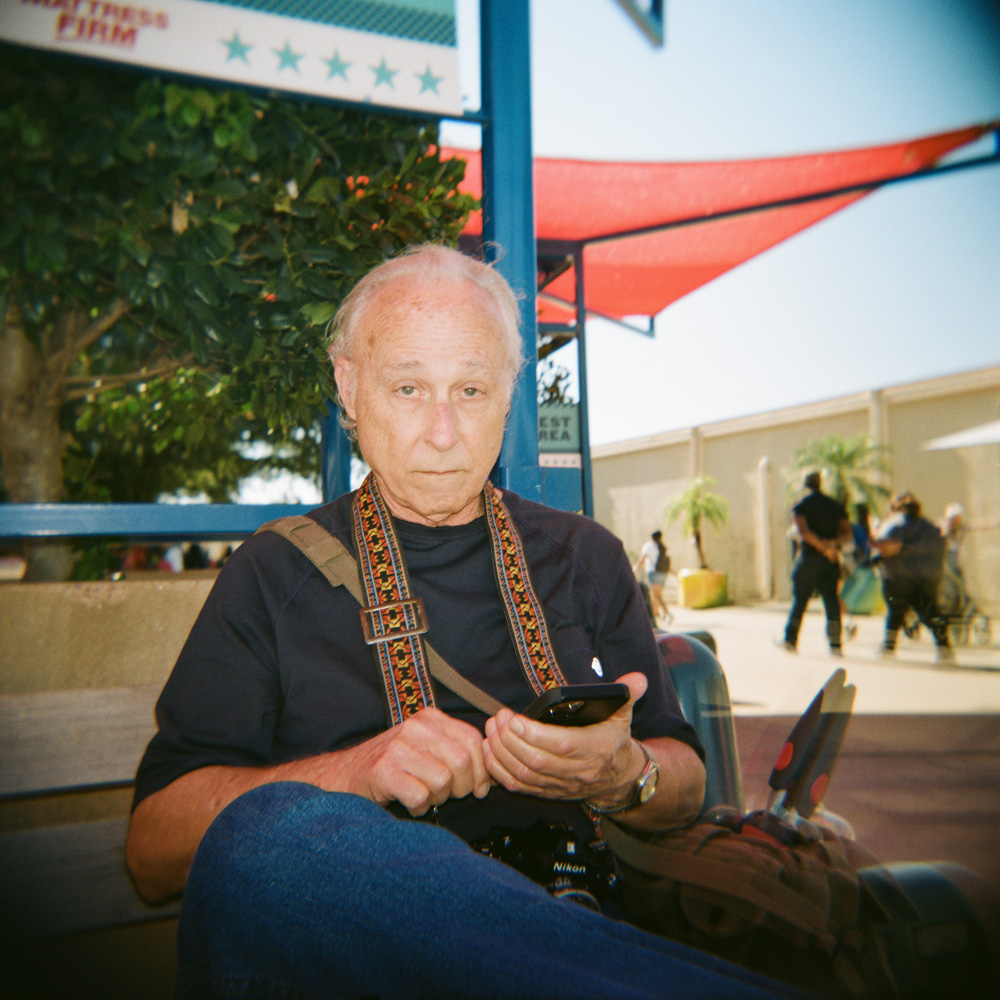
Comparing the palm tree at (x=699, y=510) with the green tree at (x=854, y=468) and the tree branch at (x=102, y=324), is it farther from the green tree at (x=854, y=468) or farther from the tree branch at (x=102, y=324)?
the tree branch at (x=102, y=324)

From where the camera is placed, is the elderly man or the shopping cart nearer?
the elderly man

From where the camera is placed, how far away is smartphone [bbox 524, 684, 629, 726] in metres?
1.02

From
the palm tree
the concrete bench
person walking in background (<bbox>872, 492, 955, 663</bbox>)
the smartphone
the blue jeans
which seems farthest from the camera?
the palm tree

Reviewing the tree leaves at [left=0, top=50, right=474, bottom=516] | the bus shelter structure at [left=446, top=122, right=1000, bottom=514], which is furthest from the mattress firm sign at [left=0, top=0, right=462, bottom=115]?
the bus shelter structure at [left=446, top=122, right=1000, bottom=514]

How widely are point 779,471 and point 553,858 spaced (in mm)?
20514

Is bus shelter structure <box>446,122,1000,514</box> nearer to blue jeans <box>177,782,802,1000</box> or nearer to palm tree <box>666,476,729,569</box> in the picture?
blue jeans <box>177,782,802,1000</box>

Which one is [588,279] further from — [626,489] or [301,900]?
[626,489]

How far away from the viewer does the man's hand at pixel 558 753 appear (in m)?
1.05

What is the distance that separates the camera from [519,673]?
142 centimetres

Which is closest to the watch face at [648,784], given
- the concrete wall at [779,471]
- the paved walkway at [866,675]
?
the paved walkway at [866,675]

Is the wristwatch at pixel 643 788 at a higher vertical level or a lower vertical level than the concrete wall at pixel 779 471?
lower

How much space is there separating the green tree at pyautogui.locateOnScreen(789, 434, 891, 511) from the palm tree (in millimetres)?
3181

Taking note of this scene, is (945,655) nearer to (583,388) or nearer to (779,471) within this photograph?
(583,388)

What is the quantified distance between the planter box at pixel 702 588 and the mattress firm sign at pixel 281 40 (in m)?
16.6
